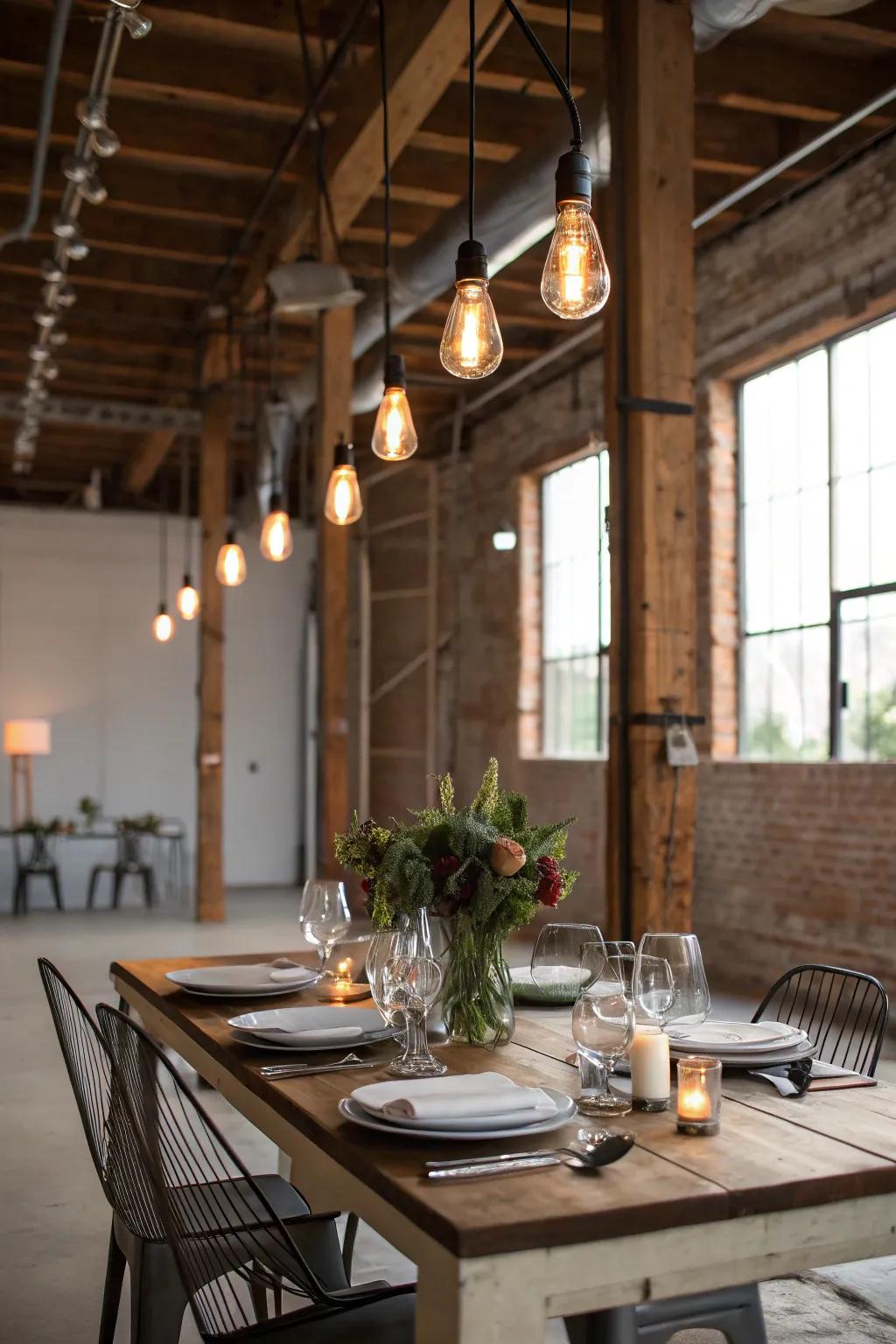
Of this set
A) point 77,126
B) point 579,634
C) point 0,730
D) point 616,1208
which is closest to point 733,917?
point 579,634

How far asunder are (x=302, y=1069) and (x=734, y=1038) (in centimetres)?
71

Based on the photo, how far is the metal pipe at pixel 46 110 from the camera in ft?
17.3

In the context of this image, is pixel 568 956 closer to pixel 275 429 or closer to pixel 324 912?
pixel 324 912

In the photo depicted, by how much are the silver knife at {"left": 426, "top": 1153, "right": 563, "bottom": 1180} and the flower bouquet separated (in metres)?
0.65

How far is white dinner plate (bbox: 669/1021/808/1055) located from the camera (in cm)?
213

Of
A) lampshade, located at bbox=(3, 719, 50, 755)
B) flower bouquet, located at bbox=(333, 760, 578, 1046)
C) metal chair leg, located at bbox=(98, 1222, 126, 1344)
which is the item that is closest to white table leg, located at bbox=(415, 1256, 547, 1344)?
flower bouquet, located at bbox=(333, 760, 578, 1046)

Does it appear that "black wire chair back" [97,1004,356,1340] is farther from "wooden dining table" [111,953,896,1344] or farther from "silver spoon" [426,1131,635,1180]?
"silver spoon" [426,1131,635,1180]

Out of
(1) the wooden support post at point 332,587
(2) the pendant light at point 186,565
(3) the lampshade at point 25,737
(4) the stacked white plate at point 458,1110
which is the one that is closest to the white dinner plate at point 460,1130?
(4) the stacked white plate at point 458,1110

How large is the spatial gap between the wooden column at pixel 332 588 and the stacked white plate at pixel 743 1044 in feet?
16.9

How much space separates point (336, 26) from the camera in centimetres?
609

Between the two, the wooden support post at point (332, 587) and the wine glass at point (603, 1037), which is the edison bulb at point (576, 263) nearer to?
the wine glass at point (603, 1037)

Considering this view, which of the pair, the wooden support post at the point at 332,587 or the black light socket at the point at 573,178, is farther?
the wooden support post at the point at 332,587

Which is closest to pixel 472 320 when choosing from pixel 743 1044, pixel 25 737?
pixel 743 1044

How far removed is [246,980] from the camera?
111 inches
